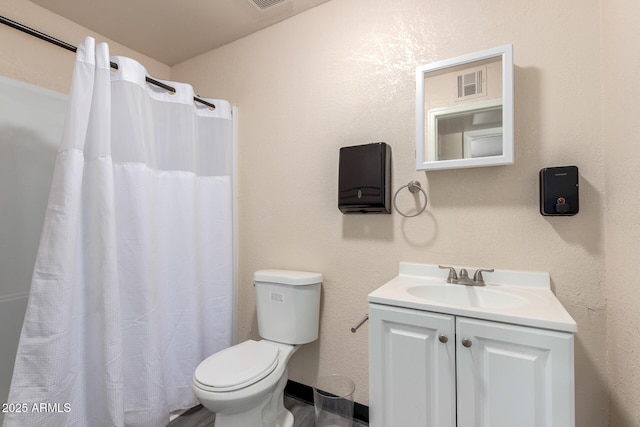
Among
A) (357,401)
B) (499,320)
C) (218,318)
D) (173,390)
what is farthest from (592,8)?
(173,390)

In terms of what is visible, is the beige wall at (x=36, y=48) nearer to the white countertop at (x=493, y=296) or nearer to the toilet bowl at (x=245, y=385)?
the toilet bowl at (x=245, y=385)

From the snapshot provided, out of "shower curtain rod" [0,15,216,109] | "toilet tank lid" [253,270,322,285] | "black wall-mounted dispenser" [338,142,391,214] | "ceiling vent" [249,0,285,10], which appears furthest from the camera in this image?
"ceiling vent" [249,0,285,10]

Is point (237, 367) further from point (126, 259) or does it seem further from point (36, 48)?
point (36, 48)

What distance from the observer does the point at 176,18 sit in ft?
5.90

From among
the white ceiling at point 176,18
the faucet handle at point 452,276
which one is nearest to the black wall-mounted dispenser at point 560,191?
the faucet handle at point 452,276

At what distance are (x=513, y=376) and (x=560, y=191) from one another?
72cm

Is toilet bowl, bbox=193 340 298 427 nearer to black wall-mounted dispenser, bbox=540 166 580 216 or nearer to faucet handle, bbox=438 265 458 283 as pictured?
faucet handle, bbox=438 265 458 283

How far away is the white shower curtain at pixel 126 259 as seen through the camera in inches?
45.1

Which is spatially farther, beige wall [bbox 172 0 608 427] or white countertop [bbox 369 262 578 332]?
beige wall [bbox 172 0 608 427]

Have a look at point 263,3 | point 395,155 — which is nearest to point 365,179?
point 395,155

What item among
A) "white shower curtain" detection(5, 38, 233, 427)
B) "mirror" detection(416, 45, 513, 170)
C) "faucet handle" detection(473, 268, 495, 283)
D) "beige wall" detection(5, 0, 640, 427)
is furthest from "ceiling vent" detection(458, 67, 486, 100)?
"white shower curtain" detection(5, 38, 233, 427)

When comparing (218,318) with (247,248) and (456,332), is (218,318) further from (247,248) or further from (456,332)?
(456,332)

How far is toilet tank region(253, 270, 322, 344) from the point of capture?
155 centimetres

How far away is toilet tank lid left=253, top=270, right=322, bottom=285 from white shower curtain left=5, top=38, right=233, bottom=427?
0.40m
